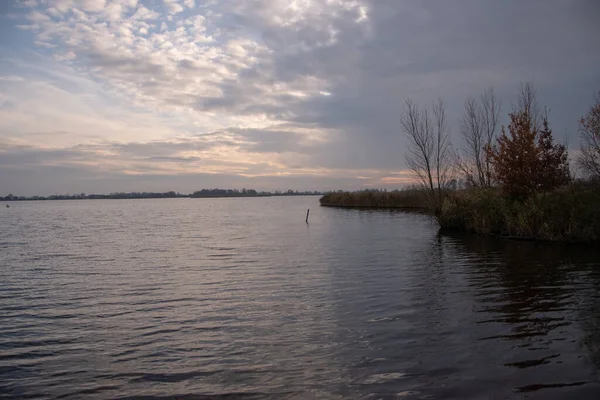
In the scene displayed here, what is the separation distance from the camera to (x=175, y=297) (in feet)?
42.9

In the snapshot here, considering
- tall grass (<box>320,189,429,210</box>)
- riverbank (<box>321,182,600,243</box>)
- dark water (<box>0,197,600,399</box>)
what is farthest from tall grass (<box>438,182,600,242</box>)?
tall grass (<box>320,189,429,210</box>)

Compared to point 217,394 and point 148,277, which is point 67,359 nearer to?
A: point 217,394

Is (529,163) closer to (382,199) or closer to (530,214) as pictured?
(530,214)

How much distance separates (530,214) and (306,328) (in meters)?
20.7

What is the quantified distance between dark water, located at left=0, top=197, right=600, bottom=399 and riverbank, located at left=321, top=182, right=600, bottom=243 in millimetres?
2925

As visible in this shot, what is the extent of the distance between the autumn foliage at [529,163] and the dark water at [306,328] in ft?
27.6

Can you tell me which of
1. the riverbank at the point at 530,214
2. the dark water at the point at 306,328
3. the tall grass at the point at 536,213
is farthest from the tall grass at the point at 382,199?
the dark water at the point at 306,328

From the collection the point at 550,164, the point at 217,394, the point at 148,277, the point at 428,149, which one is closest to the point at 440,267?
the point at 148,277

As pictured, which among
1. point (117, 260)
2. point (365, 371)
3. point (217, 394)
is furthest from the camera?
point (117, 260)

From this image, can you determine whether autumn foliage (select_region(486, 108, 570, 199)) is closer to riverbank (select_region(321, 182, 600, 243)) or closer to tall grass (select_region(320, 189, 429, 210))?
riverbank (select_region(321, 182, 600, 243))

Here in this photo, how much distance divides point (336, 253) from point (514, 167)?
14182mm

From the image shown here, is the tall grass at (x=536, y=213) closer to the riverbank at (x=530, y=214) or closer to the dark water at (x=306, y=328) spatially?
the riverbank at (x=530, y=214)

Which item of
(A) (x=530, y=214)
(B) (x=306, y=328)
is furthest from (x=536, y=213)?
(B) (x=306, y=328)

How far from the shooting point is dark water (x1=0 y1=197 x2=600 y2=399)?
21.5ft
